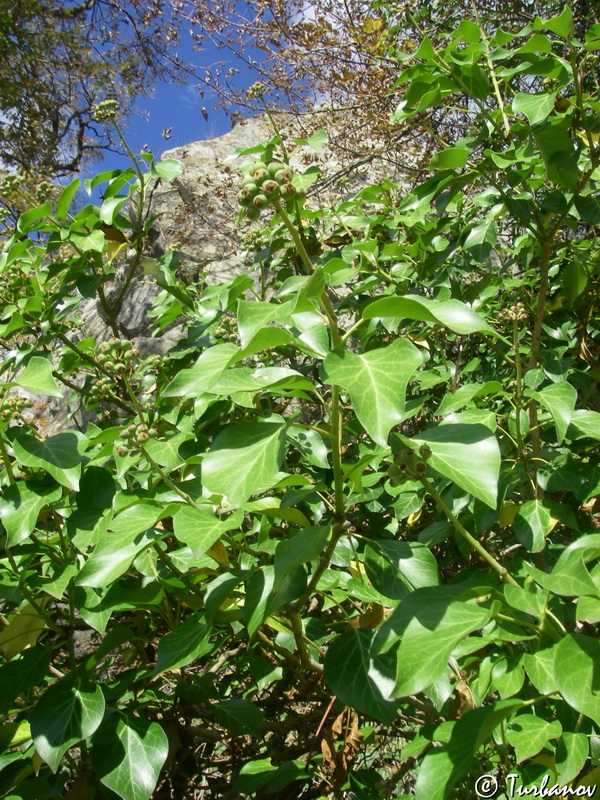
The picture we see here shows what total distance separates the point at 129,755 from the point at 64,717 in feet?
0.55

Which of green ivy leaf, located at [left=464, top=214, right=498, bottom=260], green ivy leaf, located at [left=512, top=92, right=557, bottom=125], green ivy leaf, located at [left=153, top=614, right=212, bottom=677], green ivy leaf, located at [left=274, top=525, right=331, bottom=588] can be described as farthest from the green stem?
green ivy leaf, located at [left=512, top=92, right=557, bottom=125]

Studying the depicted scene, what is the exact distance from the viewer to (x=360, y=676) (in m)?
1.07

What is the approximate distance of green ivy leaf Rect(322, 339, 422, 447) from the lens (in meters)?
0.80

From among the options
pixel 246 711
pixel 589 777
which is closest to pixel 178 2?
pixel 246 711

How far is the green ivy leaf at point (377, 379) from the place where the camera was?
0.80 m

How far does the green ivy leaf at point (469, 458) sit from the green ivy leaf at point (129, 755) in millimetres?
905

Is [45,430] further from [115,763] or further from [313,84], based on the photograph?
[115,763]

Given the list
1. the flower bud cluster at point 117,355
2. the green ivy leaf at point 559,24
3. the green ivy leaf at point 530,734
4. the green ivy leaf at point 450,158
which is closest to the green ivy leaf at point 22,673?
the flower bud cluster at point 117,355

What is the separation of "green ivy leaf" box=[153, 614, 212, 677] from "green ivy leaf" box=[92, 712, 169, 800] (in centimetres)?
25

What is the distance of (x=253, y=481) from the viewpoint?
0.85m

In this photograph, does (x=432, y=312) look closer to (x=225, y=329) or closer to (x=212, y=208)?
(x=225, y=329)

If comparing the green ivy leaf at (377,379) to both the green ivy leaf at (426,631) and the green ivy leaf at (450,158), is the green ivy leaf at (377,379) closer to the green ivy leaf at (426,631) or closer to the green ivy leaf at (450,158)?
the green ivy leaf at (426,631)

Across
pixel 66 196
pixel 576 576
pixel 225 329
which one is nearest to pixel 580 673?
pixel 576 576

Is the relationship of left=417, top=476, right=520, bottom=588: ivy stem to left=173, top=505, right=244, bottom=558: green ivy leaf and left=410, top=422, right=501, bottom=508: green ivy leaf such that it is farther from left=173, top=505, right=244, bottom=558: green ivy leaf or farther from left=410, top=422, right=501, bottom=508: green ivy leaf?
left=173, top=505, right=244, bottom=558: green ivy leaf
